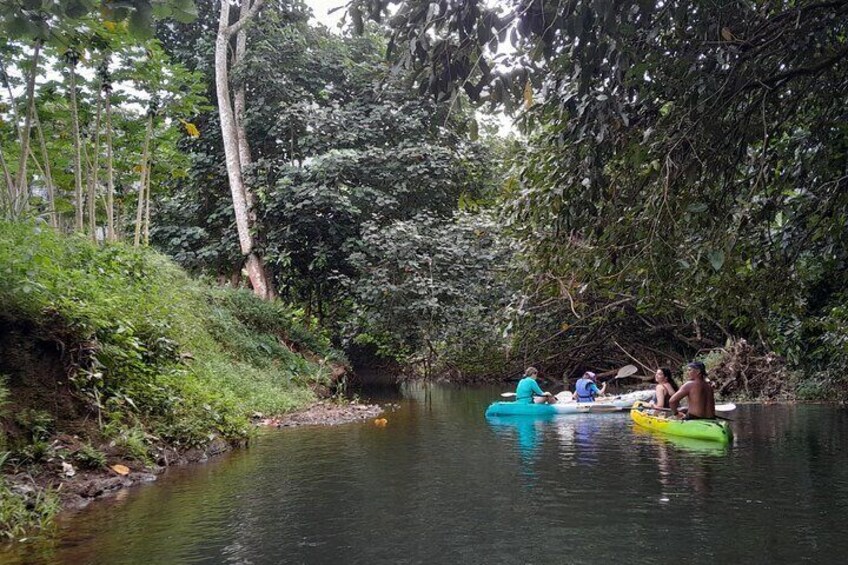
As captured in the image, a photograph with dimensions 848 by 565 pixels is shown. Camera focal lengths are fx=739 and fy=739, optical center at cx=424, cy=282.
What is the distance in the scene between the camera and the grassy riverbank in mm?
6934

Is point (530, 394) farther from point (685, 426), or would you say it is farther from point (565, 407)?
point (685, 426)

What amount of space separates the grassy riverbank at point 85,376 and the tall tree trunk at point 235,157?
25.0 feet

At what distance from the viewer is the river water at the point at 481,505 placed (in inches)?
218

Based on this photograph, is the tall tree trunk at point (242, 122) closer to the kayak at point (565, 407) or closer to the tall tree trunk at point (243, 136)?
the tall tree trunk at point (243, 136)

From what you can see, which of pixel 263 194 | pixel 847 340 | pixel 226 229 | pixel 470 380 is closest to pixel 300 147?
pixel 263 194

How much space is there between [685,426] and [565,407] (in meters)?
4.11

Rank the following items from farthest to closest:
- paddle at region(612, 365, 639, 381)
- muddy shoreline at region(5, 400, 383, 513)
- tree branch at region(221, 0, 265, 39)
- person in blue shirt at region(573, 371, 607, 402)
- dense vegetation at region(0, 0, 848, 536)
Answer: paddle at region(612, 365, 639, 381), tree branch at region(221, 0, 265, 39), person in blue shirt at region(573, 371, 607, 402), muddy shoreline at region(5, 400, 383, 513), dense vegetation at region(0, 0, 848, 536)

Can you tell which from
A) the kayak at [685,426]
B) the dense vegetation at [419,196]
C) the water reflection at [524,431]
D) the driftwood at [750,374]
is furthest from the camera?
the driftwood at [750,374]

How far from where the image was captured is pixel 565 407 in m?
15.1

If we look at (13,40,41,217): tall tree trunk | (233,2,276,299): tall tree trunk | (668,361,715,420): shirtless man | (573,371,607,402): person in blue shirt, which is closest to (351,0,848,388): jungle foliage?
(668,361,715,420): shirtless man

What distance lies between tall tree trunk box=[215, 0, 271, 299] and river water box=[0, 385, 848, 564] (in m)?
9.34

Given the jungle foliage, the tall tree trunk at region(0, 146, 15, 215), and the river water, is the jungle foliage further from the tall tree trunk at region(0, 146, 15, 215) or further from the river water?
the tall tree trunk at region(0, 146, 15, 215)

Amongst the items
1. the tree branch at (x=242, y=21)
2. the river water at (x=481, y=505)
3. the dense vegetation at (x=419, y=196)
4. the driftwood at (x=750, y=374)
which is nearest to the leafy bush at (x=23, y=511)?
the river water at (x=481, y=505)

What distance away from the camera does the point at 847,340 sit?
11414mm
